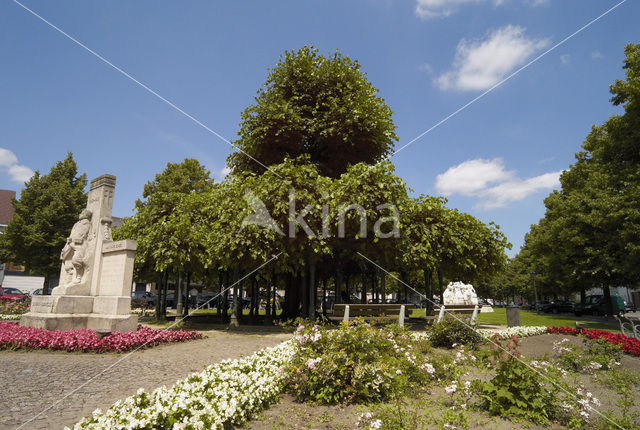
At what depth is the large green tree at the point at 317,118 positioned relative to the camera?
17938 mm

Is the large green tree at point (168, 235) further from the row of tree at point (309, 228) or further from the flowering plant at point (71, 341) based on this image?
the flowering plant at point (71, 341)

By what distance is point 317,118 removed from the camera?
60.4ft

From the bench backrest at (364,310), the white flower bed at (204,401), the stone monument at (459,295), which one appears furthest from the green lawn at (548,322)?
the white flower bed at (204,401)

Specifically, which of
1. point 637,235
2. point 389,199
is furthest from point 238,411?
point 637,235

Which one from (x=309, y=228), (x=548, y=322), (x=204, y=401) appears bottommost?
(x=548, y=322)

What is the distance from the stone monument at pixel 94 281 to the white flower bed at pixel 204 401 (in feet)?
24.8

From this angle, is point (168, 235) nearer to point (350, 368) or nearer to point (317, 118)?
point (317, 118)

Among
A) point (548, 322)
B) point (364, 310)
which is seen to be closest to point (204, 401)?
point (364, 310)

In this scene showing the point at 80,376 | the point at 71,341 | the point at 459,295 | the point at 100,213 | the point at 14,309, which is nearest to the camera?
the point at 80,376

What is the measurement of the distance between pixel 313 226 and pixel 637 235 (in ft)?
65.1

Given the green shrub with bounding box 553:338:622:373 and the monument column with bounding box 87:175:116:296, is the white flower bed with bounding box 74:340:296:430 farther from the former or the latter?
the monument column with bounding box 87:175:116:296

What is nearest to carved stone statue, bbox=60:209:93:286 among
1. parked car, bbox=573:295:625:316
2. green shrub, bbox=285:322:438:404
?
green shrub, bbox=285:322:438:404

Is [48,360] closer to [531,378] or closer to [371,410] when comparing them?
[371,410]

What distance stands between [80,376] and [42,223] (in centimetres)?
3496
